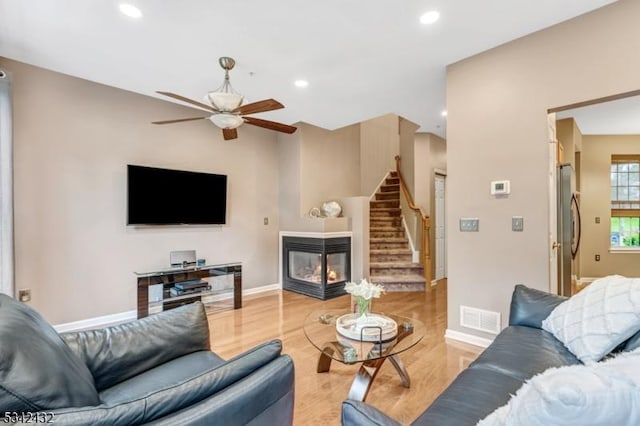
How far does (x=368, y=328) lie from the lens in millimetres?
2080

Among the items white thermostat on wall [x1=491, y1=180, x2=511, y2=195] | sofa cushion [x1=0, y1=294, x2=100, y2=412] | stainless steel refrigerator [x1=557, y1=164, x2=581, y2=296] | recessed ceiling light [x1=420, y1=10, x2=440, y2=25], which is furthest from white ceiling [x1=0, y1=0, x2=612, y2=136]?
sofa cushion [x1=0, y1=294, x2=100, y2=412]

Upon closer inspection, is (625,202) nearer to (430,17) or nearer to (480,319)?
(480,319)

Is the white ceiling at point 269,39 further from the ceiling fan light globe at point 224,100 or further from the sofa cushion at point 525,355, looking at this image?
the sofa cushion at point 525,355

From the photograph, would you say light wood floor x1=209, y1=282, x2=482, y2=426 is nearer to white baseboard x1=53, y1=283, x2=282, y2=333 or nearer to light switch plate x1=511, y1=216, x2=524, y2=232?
white baseboard x1=53, y1=283, x2=282, y2=333

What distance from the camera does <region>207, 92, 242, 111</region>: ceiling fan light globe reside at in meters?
2.73

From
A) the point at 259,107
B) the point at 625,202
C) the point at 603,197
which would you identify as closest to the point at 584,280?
the point at 603,197

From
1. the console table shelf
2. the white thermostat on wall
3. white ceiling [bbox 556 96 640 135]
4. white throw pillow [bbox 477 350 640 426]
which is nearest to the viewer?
white throw pillow [bbox 477 350 640 426]

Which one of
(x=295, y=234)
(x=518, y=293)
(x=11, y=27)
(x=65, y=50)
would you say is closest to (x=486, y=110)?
(x=518, y=293)

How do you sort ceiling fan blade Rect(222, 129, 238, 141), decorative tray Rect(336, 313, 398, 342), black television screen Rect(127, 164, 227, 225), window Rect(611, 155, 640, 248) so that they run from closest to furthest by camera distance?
decorative tray Rect(336, 313, 398, 342) → ceiling fan blade Rect(222, 129, 238, 141) → black television screen Rect(127, 164, 227, 225) → window Rect(611, 155, 640, 248)

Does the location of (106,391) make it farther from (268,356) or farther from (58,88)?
(58,88)

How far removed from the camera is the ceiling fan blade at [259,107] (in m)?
2.69

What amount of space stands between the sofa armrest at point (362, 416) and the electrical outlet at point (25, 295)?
3.81 meters

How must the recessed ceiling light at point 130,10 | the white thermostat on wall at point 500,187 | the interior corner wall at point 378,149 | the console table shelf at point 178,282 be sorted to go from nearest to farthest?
1. the recessed ceiling light at point 130,10
2. the white thermostat on wall at point 500,187
3. the console table shelf at point 178,282
4. the interior corner wall at point 378,149

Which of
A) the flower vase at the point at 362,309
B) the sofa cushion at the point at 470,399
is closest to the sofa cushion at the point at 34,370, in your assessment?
the sofa cushion at the point at 470,399
